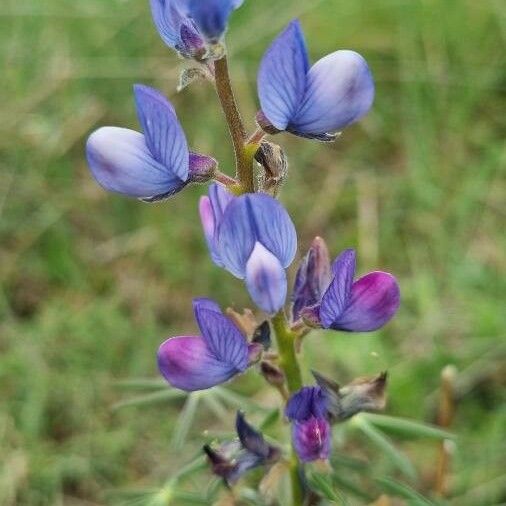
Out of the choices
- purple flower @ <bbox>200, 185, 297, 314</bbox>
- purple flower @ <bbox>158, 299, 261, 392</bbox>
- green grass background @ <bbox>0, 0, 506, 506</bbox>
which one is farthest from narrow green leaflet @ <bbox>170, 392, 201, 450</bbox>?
purple flower @ <bbox>200, 185, 297, 314</bbox>

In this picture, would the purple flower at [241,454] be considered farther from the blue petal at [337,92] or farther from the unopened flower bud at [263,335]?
the blue petal at [337,92]

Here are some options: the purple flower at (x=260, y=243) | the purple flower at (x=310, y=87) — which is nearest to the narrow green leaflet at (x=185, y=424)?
the purple flower at (x=260, y=243)

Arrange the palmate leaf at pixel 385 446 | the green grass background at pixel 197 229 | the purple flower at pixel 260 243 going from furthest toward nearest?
the green grass background at pixel 197 229 → the palmate leaf at pixel 385 446 → the purple flower at pixel 260 243

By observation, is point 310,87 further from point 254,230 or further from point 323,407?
point 323,407

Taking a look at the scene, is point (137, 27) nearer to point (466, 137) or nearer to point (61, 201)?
point (61, 201)

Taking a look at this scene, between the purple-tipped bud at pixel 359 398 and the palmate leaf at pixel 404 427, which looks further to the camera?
the palmate leaf at pixel 404 427

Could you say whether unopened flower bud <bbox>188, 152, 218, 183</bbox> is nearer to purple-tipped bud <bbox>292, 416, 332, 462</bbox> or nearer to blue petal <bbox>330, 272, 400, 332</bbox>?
blue petal <bbox>330, 272, 400, 332</bbox>

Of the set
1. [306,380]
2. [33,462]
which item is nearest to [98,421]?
[33,462]

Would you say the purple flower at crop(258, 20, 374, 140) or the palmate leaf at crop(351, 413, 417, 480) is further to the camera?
the palmate leaf at crop(351, 413, 417, 480)
